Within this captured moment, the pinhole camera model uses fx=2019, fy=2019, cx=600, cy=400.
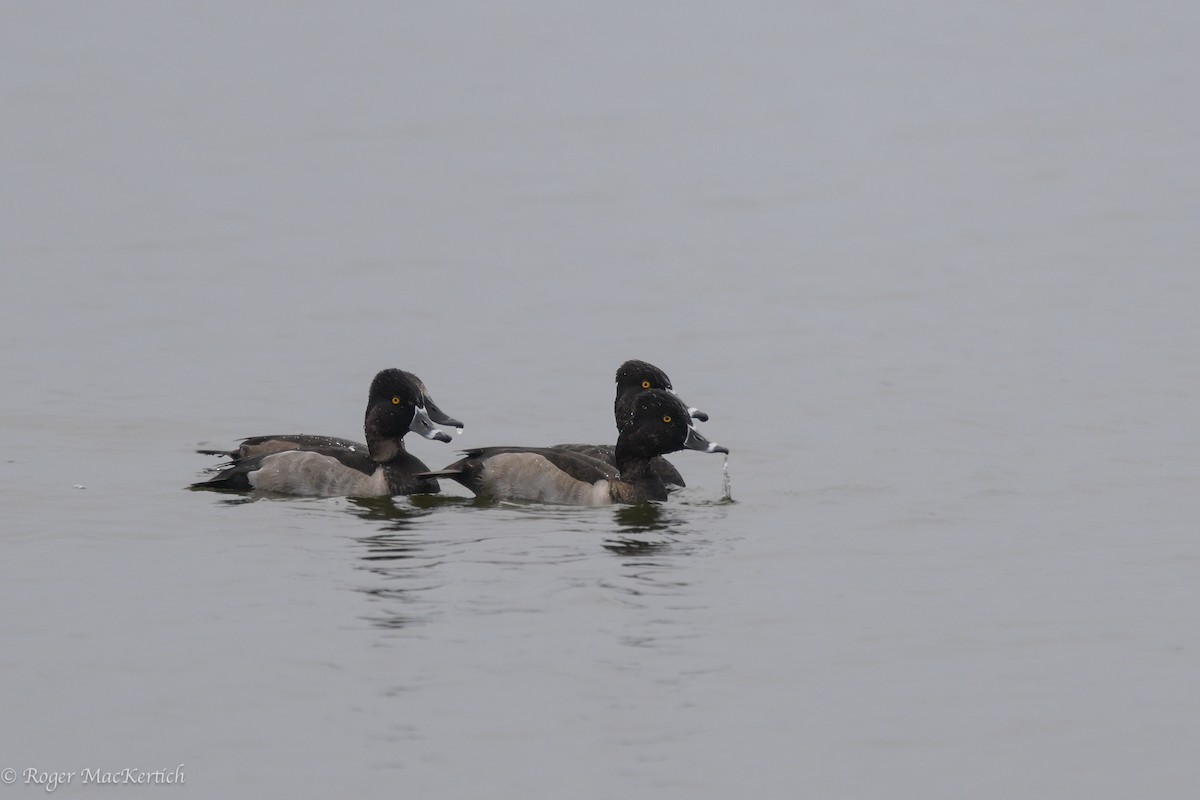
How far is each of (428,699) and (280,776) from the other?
4.56ft

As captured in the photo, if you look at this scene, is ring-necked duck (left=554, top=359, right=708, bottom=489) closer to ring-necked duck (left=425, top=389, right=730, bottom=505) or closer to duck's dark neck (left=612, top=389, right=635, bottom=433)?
duck's dark neck (left=612, top=389, right=635, bottom=433)

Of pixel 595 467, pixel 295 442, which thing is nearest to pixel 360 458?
pixel 295 442

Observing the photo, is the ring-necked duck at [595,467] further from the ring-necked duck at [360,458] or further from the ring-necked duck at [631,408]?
the ring-necked duck at [360,458]

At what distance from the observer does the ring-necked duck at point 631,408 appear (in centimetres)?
1905

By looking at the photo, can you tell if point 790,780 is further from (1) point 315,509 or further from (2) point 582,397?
(2) point 582,397

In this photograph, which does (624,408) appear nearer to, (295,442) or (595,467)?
(595,467)

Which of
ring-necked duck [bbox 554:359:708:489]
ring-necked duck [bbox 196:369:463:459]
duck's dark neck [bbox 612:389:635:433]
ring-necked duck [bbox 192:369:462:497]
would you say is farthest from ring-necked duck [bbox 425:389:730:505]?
ring-necked duck [bbox 196:369:463:459]

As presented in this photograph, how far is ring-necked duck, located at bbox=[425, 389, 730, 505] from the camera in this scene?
18.2 m

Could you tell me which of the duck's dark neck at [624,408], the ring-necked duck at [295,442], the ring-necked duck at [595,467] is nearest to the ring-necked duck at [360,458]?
the ring-necked duck at [295,442]

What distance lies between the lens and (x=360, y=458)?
18.6 meters

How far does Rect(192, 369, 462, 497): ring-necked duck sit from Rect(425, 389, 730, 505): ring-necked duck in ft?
→ 1.35

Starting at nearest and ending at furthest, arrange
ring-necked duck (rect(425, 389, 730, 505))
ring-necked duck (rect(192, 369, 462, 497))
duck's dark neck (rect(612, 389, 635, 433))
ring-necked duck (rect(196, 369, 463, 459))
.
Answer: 1. ring-necked duck (rect(425, 389, 730, 505))
2. ring-necked duck (rect(192, 369, 462, 497))
3. duck's dark neck (rect(612, 389, 635, 433))
4. ring-necked duck (rect(196, 369, 463, 459))

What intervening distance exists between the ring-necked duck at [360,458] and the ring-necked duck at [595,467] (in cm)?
41

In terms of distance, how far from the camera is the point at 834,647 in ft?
44.3
